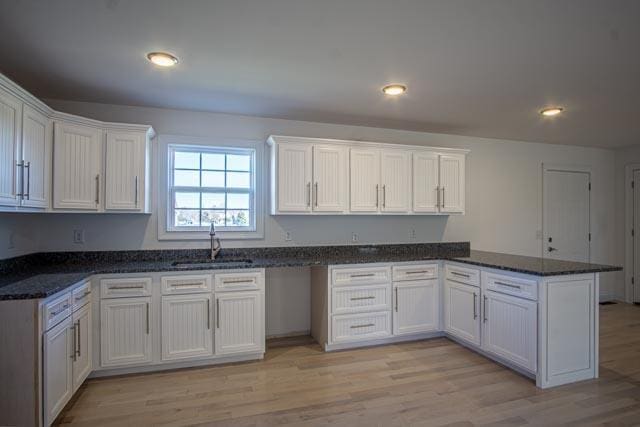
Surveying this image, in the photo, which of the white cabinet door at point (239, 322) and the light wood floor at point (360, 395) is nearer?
the light wood floor at point (360, 395)

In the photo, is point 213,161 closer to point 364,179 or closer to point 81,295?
point 364,179

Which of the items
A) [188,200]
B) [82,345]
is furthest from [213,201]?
[82,345]

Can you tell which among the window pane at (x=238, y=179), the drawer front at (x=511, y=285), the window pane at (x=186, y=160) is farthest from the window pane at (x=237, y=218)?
the drawer front at (x=511, y=285)

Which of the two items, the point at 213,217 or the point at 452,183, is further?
the point at 452,183

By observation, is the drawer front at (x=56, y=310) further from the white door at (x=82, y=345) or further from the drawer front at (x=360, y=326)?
the drawer front at (x=360, y=326)

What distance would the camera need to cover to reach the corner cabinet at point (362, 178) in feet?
11.9

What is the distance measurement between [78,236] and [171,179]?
982 mm

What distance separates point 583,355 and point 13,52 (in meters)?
4.72

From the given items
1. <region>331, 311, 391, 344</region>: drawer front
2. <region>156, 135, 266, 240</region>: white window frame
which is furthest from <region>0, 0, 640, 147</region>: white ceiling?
<region>331, 311, 391, 344</region>: drawer front

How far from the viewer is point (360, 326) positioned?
356cm

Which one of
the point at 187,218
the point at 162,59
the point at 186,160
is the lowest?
the point at 187,218

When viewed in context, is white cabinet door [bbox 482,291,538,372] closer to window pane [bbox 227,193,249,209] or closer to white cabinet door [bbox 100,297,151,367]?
window pane [bbox 227,193,249,209]

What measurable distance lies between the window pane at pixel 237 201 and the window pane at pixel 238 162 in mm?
282

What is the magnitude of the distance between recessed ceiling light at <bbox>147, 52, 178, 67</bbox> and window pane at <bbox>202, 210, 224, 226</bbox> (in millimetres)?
1634
